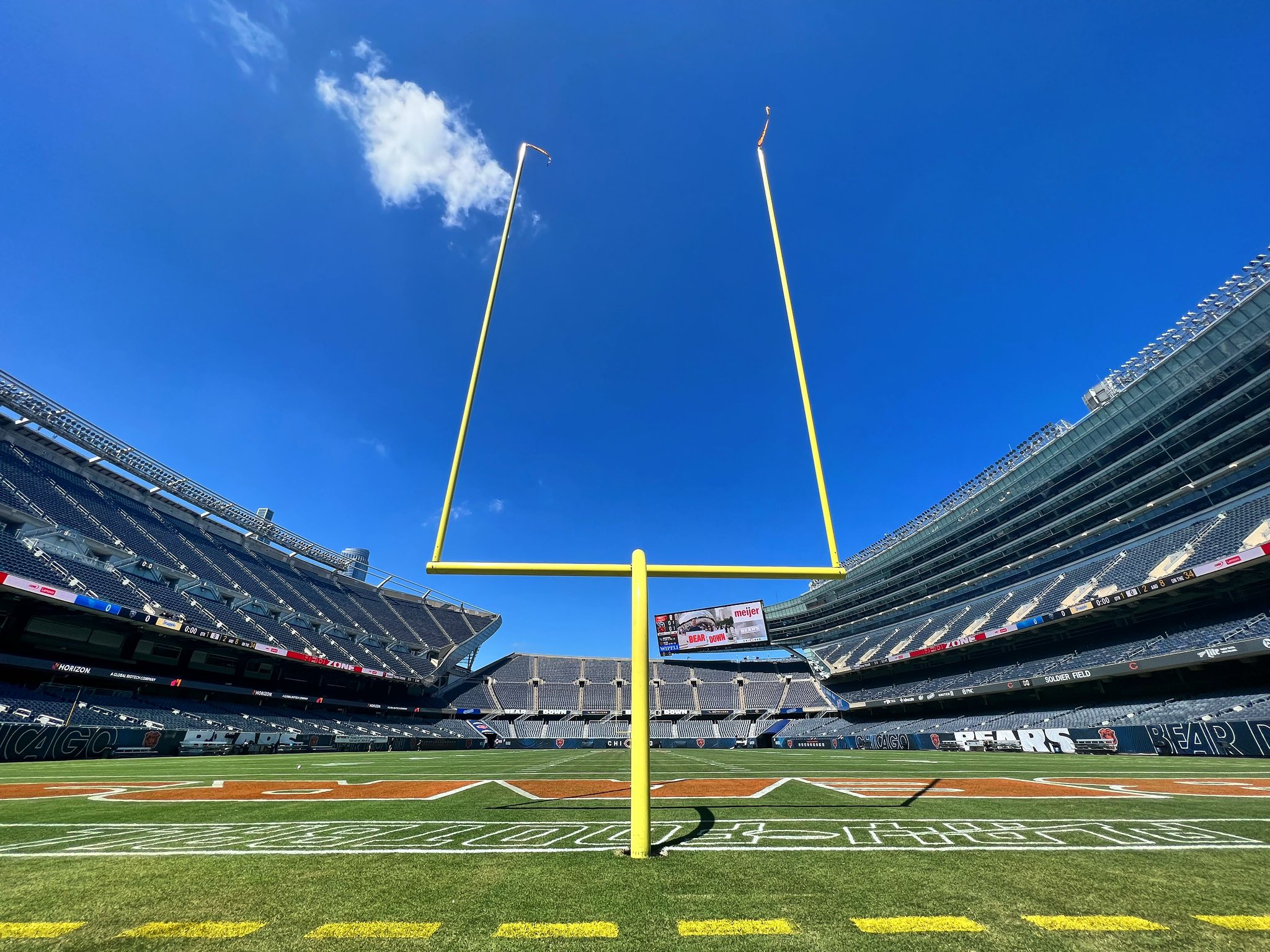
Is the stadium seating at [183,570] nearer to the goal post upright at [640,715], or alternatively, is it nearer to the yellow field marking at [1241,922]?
the goal post upright at [640,715]

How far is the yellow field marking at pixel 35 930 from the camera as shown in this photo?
2.63m

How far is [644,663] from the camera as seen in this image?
4414mm

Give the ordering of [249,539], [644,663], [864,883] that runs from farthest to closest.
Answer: [249,539] < [644,663] < [864,883]

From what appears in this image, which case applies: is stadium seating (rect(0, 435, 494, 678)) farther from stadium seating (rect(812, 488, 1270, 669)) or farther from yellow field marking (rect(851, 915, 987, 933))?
stadium seating (rect(812, 488, 1270, 669))

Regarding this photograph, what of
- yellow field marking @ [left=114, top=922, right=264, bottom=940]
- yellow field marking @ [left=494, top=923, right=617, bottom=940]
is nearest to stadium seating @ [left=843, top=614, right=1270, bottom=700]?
yellow field marking @ [left=494, top=923, right=617, bottom=940]

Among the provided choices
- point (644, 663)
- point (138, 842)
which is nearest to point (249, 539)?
point (138, 842)

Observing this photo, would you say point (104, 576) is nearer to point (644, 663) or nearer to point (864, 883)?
point (644, 663)

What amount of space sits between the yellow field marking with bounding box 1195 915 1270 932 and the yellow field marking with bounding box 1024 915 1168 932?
327 mm

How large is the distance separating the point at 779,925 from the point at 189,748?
28.0 metres

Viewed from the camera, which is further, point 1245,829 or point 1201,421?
point 1201,421

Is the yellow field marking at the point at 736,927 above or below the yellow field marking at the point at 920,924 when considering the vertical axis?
above

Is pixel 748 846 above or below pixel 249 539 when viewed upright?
below

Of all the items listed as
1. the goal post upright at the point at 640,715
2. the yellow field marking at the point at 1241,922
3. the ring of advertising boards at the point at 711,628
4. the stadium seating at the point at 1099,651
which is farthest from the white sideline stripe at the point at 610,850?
the ring of advertising boards at the point at 711,628

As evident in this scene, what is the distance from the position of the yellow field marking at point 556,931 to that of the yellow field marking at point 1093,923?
2294mm
